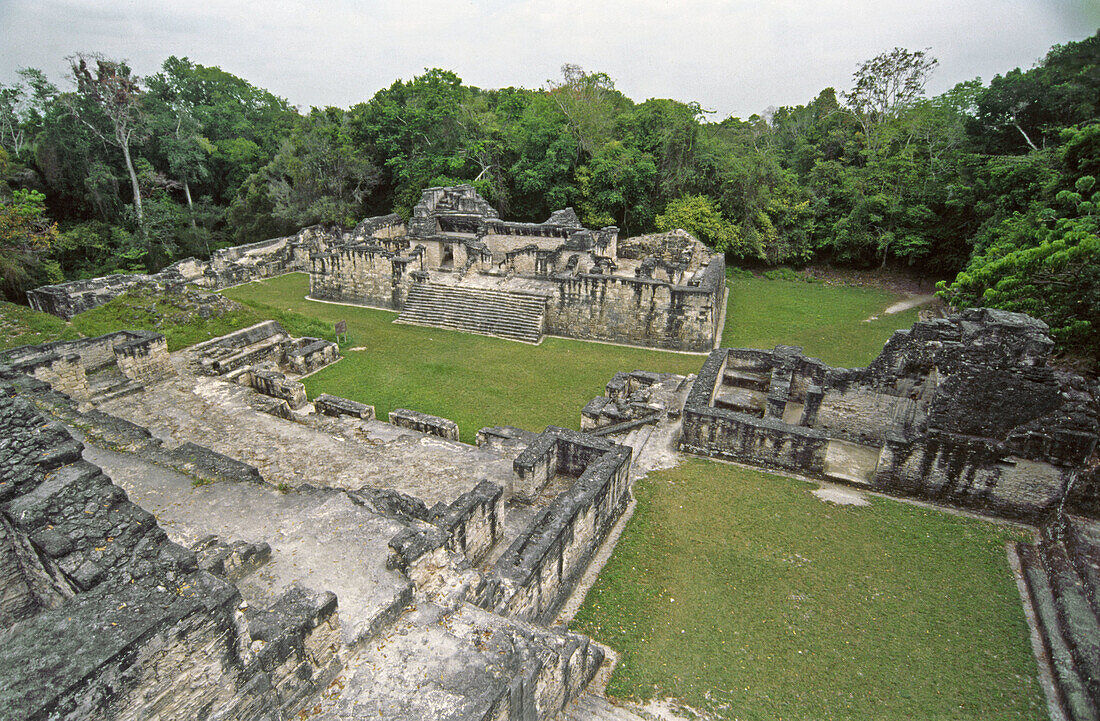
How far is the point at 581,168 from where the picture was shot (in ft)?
84.2

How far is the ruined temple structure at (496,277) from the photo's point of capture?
16.4 metres

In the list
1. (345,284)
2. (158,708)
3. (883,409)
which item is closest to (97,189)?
(345,284)

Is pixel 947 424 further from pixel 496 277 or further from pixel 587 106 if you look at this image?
pixel 587 106

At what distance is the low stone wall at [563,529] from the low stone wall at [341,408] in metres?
4.49

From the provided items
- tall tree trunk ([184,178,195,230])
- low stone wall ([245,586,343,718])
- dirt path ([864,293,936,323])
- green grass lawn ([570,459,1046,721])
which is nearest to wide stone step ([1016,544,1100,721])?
green grass lawn ([570,459,1046,721])

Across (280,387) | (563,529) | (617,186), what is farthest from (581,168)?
(563,529)

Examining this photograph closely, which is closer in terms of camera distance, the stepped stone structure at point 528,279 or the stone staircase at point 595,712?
the stone staircase at point 595,712

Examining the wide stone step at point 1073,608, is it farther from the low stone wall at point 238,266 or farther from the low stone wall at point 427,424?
the low stone wall at point 238,266

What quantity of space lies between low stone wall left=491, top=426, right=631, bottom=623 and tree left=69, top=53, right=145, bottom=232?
99.6 ft

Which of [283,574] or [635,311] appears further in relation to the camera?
[635,311]

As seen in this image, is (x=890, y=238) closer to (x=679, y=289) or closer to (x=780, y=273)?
(x=780, y=273)

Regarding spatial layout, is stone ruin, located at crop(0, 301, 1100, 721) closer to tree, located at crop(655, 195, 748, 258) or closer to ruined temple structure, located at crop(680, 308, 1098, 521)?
ruined temple structure, located at crop(680, 308, 1098, 521)

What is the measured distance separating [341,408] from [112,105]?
27.7 meters

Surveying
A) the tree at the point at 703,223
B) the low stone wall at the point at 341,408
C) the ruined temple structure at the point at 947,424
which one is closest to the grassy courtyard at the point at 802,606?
the ruined temple structure at the point at 947,424
